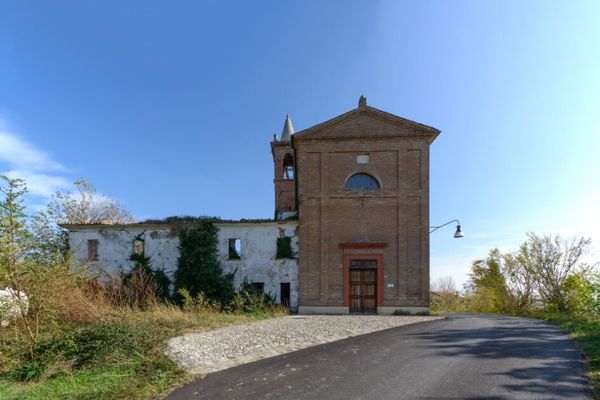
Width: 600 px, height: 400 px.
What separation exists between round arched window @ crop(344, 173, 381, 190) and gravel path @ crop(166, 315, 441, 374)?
7.79 metres

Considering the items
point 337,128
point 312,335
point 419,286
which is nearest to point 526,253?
point 419,286

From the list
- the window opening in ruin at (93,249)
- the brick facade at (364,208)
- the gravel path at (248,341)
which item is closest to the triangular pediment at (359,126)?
the brick facade at (364,208)

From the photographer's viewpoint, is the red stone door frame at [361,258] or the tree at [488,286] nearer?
the red stone door frame at [361,258]

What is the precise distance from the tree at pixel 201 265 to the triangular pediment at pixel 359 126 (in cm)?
720

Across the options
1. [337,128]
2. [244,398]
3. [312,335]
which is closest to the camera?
[244,398]

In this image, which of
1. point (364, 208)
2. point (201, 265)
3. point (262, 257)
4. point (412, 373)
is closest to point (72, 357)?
point (412, 373)

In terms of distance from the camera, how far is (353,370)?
21.7ft

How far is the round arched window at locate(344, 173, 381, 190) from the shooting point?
1898 cm

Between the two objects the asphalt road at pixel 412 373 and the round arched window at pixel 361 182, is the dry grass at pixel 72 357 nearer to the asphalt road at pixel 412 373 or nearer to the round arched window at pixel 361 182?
the asphalt road at pixel 412 373

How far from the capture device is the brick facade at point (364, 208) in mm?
18016

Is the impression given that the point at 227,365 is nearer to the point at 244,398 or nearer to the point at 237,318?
the point at 244,398

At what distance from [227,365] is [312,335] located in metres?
3.90

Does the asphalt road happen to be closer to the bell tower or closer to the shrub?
the shrub

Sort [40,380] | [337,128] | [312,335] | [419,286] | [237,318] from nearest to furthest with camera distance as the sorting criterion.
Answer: [40,380], [312,335], [237,318], [419,286], [337,128]
